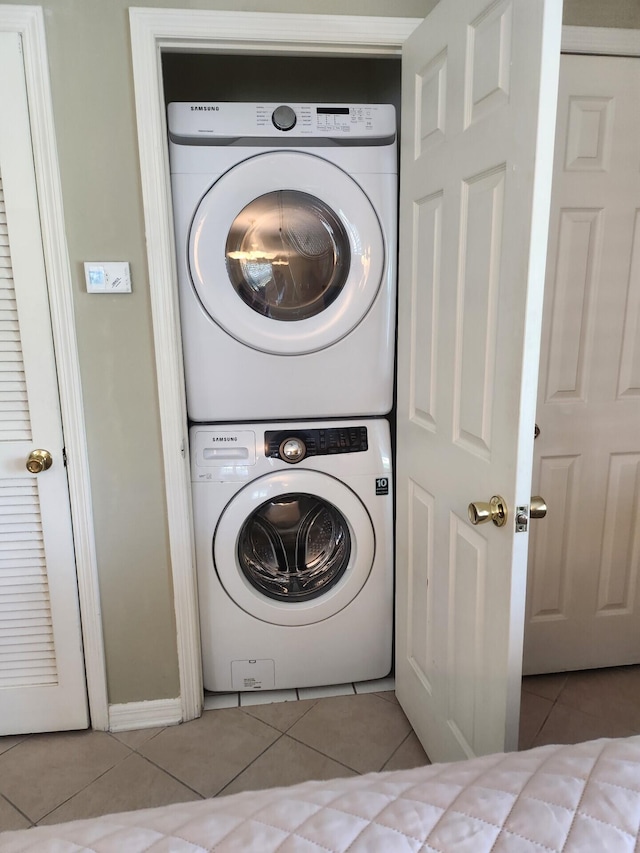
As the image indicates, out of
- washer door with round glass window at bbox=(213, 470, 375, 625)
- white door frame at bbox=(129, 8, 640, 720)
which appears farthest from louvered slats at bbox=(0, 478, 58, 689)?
washer door with round glass window at bbox=(213, 470, 375, 625)

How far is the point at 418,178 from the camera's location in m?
Result: 1.50

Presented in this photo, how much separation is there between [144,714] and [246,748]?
343 millimetres

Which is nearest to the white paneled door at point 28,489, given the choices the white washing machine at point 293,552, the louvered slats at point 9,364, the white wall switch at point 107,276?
the louvered slats at point 9,364

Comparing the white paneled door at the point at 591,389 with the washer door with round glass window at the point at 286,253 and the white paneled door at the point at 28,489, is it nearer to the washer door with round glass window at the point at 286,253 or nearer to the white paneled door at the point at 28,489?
the washer door with round glass window at the point at 286,253

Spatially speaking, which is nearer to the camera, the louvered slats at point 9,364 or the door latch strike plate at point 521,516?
the door latch strike plate at point 521,516

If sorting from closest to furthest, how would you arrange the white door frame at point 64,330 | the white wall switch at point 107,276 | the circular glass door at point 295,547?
the white door frame at point 64,330
the white wall switch at point 107,276
the circular glass door at point 295,547

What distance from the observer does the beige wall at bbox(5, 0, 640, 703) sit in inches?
57.3

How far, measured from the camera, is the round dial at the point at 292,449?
1.79m

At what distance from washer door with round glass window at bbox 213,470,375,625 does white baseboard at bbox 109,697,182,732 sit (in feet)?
1.26

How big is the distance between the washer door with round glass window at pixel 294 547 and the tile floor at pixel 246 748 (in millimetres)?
323

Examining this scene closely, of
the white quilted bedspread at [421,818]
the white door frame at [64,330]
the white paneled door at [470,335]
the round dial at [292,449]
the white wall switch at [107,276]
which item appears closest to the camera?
the white quilted bedspread at [421,818]

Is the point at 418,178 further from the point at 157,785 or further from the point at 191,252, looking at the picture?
the point at 157,785

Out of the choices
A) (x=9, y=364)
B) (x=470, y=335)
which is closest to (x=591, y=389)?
(x=470, y=335)

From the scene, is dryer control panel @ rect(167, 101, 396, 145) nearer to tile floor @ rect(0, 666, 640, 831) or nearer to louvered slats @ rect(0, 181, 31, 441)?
louvered slats @ rect(0, 181, 31, 441)
